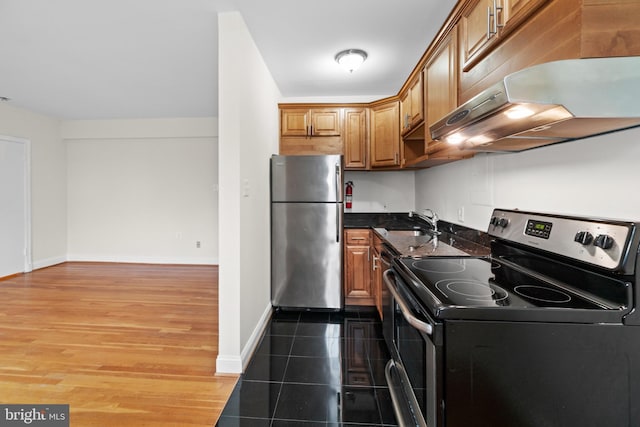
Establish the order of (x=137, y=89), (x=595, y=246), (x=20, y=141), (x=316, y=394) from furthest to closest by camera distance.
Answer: (x=20, y=141), (x=137, y=89), (x=316, y=394), (x=595, y=246)

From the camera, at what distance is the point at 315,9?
6.67ft

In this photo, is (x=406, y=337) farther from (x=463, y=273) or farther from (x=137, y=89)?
(x=137, y=89)

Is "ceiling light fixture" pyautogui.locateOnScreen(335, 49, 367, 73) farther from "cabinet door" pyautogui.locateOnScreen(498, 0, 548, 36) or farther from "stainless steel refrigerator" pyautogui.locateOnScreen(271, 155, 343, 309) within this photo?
"cabinet door" pyautogui.locateOnScreen(498, 0, 548, 36)

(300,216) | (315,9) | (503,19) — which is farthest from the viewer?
(300,216)

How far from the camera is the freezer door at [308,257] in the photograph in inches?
122

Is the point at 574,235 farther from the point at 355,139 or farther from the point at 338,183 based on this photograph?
the point at 355,139

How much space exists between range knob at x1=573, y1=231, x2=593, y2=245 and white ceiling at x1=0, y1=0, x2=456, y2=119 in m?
1.71

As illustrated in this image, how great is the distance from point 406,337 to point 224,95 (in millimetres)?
1829

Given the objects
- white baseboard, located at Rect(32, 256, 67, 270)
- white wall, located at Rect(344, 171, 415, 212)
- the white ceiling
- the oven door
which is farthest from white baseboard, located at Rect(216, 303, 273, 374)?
white baseboard, located at Rect(32, 256, 67, 270)

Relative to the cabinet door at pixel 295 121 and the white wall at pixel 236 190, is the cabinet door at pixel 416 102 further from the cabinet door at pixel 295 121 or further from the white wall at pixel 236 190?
the white wall at pixel 236 190

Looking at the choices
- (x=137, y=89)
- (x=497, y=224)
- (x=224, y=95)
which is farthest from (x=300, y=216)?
(x=137, y=89)

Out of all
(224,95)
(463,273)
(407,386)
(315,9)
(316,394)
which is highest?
(315,9)

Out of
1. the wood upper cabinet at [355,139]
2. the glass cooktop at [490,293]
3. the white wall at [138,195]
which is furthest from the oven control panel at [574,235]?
the white wall at [138,195]

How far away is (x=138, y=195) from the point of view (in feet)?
17.5
